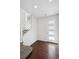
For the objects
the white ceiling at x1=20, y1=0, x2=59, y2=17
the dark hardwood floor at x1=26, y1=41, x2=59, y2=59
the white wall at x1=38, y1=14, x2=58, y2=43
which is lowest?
the dark hardwood floor at x1=26, y1=41, x2=59, y2=59

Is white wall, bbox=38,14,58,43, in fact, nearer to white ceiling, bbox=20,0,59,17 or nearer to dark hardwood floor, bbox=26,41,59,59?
white ceiling, bbox=20,0,59,17

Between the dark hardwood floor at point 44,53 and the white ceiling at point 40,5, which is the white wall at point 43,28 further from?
the dark hardwood floor at point 44,53

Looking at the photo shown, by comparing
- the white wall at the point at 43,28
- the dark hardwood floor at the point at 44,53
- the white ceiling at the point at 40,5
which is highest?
the white ceiling at the point at 40,5

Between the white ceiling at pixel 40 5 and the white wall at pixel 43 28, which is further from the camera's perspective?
the white wall at pixel 43 28

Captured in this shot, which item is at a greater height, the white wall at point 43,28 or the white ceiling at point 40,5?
the white ceiling at point 40,5

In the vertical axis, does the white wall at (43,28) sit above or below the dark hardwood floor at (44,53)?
above

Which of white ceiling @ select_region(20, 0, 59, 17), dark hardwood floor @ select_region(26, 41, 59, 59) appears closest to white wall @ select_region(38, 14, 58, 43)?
white ceiling @ select_region(20, 0, 59, 17)

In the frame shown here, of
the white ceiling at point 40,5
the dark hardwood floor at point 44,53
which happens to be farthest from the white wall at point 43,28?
the dark hardwood floor at point 44,53

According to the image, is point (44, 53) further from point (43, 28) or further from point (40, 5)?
point (43, 28)
